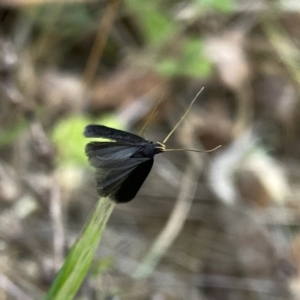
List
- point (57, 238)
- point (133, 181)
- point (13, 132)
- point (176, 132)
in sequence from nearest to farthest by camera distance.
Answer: point (133, 181), point (57, 238), point (13, 132), point (176, 132)

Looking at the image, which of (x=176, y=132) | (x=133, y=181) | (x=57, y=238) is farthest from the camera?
(x=176, y=132)

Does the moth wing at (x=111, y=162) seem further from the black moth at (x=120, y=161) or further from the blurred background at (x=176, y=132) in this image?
the blurred background at (x=176, y=132)

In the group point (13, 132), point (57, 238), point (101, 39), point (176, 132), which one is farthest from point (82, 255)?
point (101, 39)

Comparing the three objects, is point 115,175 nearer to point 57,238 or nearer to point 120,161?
point 120,161

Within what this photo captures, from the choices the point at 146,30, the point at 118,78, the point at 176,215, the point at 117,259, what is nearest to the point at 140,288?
the point at 117,259

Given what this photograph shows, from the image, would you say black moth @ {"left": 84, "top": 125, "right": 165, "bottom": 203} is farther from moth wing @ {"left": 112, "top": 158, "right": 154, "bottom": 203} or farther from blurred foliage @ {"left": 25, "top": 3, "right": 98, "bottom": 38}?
blurred foliage @ {"left": 25, "top": 3, "right": 98, "bottom": 38}

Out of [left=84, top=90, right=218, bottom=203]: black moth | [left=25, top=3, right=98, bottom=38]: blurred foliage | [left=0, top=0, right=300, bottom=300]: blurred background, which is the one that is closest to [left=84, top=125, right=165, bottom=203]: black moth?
[left=84, top=90, right=218, bottom=203]: black moth

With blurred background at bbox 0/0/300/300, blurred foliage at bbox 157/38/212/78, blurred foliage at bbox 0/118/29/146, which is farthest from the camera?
blurred foliage at bbox 157/38/212/78
